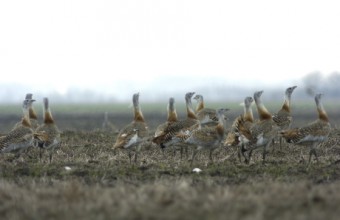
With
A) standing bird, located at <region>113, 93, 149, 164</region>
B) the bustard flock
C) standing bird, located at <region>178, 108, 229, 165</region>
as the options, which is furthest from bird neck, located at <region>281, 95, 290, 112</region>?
standing bird, located at <region>113, 93, 149, 164</region>

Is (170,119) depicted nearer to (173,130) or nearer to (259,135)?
(173,130)

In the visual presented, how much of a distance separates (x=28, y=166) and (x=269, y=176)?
5611mm

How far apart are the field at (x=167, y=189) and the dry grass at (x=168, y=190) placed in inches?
0.5

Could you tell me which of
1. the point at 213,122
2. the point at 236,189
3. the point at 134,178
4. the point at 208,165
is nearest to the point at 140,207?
the point at 236,189

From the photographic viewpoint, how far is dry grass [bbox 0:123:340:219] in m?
7.52

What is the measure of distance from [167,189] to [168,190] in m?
0.13

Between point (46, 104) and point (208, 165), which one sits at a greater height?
point (46, 104)

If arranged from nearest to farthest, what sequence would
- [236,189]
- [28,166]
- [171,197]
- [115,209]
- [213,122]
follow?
[115,209] → [171,197] → [236,189] → [28,166] → [213,122]

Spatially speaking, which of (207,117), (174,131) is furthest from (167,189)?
(207,117)

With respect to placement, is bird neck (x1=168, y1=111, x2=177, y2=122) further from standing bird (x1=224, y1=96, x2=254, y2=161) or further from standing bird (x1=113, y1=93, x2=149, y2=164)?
standing bird (x1=224, y1=96, x2=254, y2=161)

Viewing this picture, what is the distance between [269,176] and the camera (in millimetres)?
11984

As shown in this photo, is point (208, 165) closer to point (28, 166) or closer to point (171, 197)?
point (28, 166)

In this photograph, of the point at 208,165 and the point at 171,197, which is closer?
the point at 171,197

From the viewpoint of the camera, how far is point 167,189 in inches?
355
